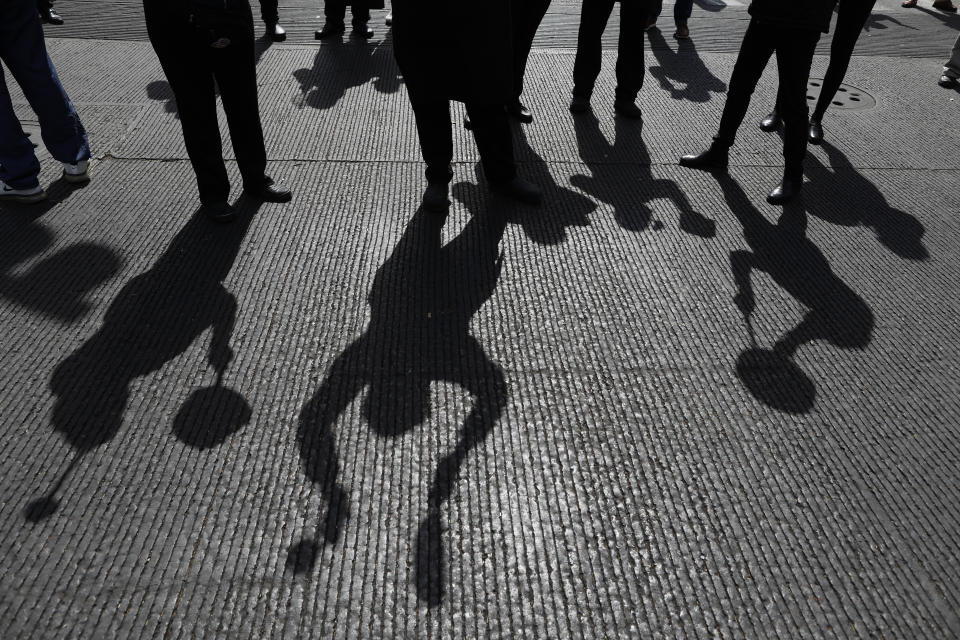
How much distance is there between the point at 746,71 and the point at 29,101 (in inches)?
141

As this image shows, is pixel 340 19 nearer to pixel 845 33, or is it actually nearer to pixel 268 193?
pixel 268 193

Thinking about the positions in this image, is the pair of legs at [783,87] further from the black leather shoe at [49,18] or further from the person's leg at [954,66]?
the black leather shoe at [49,18]

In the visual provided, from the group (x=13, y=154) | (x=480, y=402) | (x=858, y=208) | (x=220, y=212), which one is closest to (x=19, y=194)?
Result: (x=13, y=154)

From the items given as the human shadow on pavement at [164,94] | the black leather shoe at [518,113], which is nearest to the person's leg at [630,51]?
the black leather shoe at [518,113]

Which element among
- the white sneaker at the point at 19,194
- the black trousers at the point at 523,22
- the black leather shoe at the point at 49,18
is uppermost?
the black trousers at the point at 523,22

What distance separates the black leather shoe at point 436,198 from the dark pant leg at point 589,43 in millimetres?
1641

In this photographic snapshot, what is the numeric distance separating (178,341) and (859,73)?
545cm

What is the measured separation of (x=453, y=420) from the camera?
2.07 m

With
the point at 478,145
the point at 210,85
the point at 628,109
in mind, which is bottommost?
the point at 628,109

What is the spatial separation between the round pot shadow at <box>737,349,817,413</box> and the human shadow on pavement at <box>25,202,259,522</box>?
5.63 feet

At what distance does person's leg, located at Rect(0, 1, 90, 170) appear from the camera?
2.90 metres

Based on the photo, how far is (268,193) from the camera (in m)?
3.21

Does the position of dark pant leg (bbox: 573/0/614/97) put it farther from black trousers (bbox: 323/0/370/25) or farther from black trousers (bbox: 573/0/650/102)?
black trousers (bbox: 323/0/370/25)

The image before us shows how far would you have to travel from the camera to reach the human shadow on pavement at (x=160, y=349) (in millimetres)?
1997
